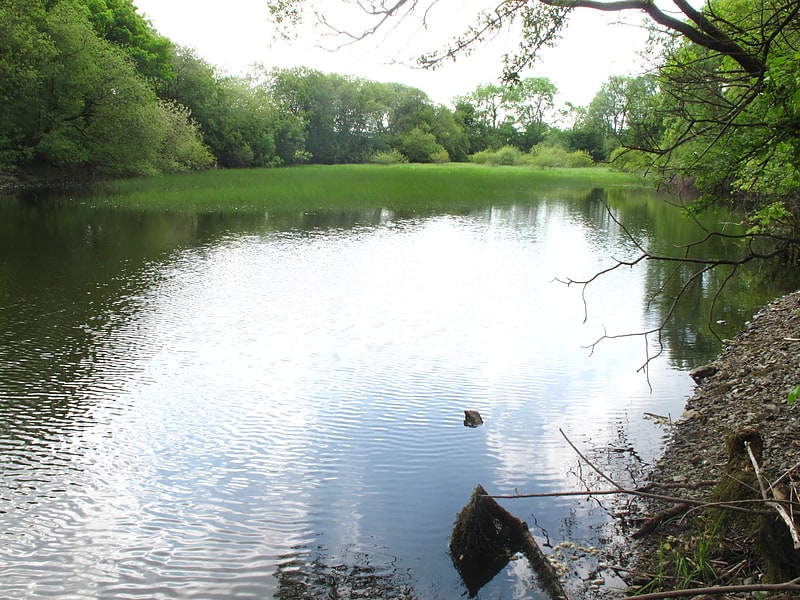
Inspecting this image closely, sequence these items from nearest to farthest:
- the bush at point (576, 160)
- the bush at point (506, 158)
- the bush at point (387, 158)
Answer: the bush at point (576, 160), the bush at point (506, 158), the bush at point (387, 158)

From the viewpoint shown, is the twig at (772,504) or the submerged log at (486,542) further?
the submerged log at (486,542)

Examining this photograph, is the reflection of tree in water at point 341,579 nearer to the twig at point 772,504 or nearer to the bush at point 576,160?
the twig at point 772,504

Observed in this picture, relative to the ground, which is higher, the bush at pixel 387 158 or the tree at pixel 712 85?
the bush at pixel 387 158

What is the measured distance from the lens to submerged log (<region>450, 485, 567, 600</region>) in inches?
231

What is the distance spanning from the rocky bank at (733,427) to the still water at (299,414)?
17.8 inches

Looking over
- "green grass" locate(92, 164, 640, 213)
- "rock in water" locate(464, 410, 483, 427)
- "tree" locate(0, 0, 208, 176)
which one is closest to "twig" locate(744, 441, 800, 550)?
"rock in water" locate(464, 410, 483, 427)

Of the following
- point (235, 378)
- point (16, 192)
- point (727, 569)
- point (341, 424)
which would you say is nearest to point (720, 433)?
point (727, 569)

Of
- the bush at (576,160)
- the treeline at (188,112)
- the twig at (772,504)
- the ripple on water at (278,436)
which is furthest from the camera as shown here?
the bush at (576,160)

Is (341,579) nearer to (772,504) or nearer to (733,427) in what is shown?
(772,504)

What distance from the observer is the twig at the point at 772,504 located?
368 cm

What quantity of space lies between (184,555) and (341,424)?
3.28 meters

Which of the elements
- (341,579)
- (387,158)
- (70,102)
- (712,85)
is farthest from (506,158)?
(341,579)

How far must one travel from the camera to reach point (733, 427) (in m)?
7.61

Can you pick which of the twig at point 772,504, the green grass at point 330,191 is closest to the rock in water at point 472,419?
the twig at point 772,504
